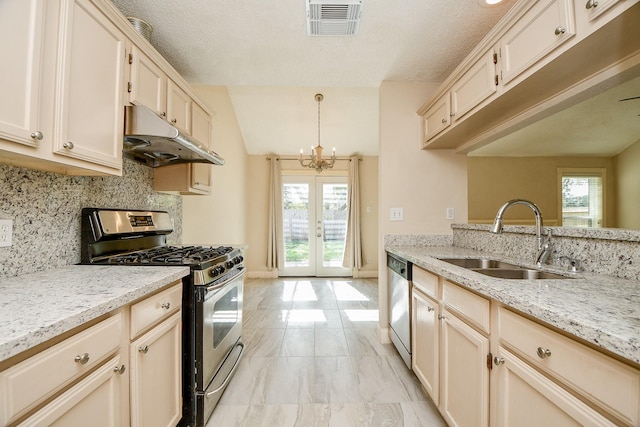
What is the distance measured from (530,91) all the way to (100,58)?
7.04ft

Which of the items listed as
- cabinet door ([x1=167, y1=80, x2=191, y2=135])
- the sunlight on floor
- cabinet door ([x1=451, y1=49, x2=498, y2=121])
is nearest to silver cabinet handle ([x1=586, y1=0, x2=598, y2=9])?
cabinet door ([x1=451, y1=49, x2=498, y2=121])

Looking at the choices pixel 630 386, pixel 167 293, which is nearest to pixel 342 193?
pixel 167 293

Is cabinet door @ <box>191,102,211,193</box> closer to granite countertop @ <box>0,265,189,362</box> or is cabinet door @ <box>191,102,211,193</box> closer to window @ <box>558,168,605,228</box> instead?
granite countertop @ <box>0,265,189,362</box>

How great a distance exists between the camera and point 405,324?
2035 millimetres

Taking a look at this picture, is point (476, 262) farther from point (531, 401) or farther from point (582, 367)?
point (582, 367)

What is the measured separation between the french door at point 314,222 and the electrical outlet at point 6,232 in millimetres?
4339

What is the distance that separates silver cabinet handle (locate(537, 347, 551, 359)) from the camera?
0.81 metres

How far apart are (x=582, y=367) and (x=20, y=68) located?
1.93 meters

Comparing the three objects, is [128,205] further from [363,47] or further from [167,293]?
[363,47]

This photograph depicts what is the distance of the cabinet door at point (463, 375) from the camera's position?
1111 millimetres

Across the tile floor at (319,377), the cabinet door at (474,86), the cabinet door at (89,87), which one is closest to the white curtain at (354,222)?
the tile floor at (319,377)

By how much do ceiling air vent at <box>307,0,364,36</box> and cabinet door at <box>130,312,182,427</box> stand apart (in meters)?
1.92

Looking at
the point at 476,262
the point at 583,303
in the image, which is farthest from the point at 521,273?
the point at 583,303

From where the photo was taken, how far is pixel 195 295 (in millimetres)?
1470
